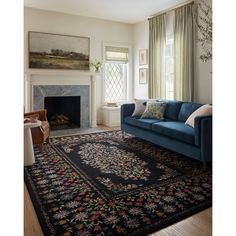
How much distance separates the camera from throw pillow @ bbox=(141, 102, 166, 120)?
14.7ft

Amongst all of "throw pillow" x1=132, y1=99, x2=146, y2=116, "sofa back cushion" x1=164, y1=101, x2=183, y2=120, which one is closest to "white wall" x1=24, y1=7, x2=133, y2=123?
"throw pillow" x1=132, y1=99, x2=146, y2=116

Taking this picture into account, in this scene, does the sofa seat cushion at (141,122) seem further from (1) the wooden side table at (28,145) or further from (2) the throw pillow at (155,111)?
(1) the wooden side table at (28,145)

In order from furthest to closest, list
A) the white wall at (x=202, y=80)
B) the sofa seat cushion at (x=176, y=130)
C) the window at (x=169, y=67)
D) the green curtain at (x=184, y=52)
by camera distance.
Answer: the window at (x=169, y=67)
the green curtain at (x=184, y=52)
the white wall at (x=202, y=80)
the sofa seat cushion at (x=176, y=130)

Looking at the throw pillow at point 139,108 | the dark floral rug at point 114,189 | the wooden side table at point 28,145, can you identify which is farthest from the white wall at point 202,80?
the wooden side table at point 28,145

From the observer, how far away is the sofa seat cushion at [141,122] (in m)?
4.20

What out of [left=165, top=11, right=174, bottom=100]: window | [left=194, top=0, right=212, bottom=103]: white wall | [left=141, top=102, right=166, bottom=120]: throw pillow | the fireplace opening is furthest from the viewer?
the fireplace opening

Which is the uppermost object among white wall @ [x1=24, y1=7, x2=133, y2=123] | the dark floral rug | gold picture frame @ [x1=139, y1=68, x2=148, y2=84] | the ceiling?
the ceiling

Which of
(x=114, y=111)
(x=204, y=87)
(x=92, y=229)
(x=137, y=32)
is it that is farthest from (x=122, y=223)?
(x=137, y=32)

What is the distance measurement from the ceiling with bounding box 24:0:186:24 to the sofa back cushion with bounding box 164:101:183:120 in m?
2.03

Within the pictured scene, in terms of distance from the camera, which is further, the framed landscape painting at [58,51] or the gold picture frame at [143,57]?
the gold picture frame at [143,57]

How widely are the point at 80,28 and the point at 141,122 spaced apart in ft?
9.90

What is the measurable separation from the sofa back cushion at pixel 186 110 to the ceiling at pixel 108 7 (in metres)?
2.12

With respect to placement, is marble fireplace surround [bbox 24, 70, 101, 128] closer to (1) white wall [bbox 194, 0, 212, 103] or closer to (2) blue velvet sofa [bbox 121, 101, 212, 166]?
(2) blue velvet sofa [bbox 121, 101, 212, 166]
